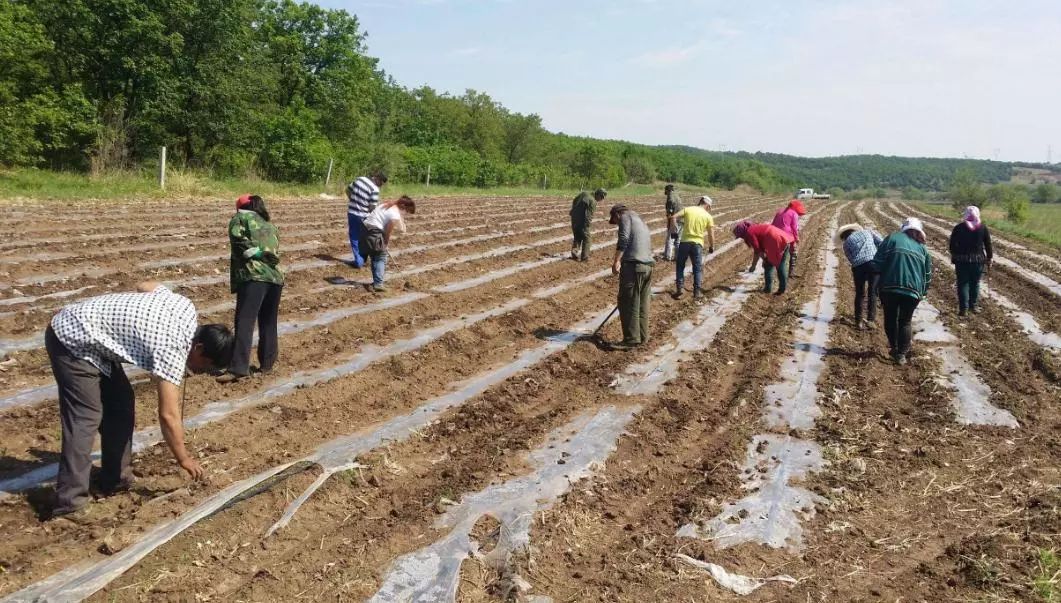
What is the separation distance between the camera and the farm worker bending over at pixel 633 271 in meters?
7.50

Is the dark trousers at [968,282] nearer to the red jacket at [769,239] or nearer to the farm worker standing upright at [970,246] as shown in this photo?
the farm worker standing upright at [970,246]

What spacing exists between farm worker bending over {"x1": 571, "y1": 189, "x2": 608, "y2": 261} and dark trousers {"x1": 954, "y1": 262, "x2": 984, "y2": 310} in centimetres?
586

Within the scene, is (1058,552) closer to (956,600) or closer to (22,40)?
(956,600)

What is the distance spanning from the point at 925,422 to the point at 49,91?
2264 cm

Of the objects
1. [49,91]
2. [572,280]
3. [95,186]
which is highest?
[49,91]

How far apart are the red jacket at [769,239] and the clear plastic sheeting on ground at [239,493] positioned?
17.8ft

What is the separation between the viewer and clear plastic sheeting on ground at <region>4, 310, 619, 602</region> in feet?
9.95

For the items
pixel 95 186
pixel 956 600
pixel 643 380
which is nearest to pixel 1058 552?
pixel 956 600

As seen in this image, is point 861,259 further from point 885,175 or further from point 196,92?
point 885,175

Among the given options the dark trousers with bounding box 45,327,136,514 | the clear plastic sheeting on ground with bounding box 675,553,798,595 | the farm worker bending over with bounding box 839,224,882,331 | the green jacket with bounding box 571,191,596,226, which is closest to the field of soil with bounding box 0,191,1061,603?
the clear plastic sheeting on ground with bounding box 675,553,798,595

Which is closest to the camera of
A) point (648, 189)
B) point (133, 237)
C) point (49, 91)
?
point (133, 237)

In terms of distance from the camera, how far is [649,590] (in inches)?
131

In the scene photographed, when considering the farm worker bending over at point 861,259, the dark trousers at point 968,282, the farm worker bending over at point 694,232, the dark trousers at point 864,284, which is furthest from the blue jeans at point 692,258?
the dark trousers at point 968,282

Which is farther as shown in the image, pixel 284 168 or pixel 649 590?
pixel 284 168
